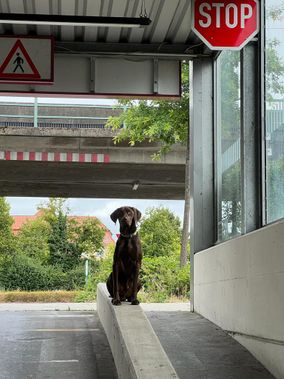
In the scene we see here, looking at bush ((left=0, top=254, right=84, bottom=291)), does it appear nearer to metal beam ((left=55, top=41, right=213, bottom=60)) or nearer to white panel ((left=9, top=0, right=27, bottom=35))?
metal beam ((left=55, top=41, right=213, bottom=60))

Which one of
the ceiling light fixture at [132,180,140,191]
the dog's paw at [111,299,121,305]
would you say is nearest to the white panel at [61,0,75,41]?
the dog's paw at [111,299,121,305]

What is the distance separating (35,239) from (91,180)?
980 cm

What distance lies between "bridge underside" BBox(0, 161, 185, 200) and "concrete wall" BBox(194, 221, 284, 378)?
639 inches

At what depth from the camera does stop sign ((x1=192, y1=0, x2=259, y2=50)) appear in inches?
313

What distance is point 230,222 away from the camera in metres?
10.2

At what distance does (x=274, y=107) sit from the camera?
8.09 metres

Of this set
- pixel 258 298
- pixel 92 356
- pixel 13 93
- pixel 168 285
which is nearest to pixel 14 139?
pixel 168 285

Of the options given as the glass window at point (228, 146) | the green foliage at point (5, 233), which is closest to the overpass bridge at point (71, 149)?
the green foliage at point (5, 233)

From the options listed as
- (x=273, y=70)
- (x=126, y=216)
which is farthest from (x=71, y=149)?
(x=273, y=70)

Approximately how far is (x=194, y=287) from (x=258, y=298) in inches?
169

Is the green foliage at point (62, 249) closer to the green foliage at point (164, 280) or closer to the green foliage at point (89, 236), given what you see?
the green foliage at point (89, 236)

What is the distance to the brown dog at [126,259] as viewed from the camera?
862 cm

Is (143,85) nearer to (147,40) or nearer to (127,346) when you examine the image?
(147,40)

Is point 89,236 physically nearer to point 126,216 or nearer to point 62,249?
point 62,249
